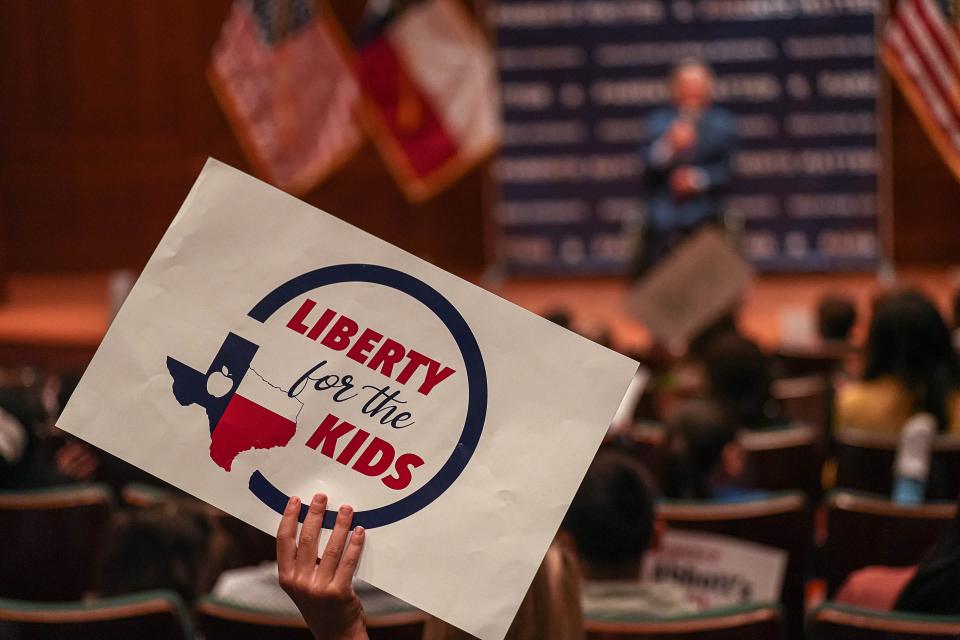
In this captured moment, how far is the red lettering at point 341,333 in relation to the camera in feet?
4.93

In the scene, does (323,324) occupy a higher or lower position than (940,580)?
higher

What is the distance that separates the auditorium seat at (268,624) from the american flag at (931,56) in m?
3.81

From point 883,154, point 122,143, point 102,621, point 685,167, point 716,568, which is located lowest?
point 716,568

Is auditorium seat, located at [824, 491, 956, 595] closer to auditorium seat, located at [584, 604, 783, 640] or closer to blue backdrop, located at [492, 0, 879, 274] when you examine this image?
auditorium seat, located at [584, 604, 783, 640]

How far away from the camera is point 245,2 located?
8070 millimetres

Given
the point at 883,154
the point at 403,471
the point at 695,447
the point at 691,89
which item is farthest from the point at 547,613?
the point at 883,154

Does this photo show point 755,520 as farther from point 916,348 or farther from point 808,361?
point 808,361

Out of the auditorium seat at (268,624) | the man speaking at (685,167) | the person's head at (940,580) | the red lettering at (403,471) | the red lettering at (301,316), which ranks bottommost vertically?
the auditorium seat at (268,624)

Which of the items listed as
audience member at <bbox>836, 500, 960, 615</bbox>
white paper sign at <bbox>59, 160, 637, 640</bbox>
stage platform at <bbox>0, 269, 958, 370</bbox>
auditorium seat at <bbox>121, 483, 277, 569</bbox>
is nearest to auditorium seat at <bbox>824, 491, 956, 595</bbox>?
audience member at <bbox>836, 500, 960, 615</bbox>

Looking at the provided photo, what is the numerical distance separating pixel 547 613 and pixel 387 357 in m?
0.42

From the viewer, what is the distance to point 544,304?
9.30 m

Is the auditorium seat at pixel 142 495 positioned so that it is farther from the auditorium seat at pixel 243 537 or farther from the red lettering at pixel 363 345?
the red lettering at pixel 363 345

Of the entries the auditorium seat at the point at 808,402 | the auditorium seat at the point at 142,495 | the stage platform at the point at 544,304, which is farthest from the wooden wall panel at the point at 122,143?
the auditorium seat at the point at 142,495

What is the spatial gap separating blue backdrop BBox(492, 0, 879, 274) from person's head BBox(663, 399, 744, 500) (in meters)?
6.64
